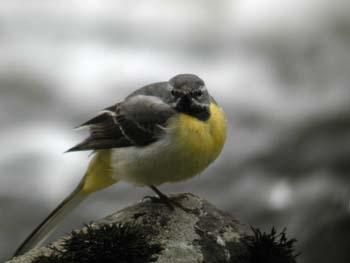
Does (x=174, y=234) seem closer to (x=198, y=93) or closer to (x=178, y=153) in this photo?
(x=178, y=153)

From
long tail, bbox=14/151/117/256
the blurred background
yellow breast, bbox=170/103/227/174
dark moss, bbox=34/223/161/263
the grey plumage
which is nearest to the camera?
dark moss, bbox=34/223/161/263

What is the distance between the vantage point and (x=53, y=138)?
923cm

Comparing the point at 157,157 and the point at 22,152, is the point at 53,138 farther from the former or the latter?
the point at 157,157

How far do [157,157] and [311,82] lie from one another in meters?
A: 5.26

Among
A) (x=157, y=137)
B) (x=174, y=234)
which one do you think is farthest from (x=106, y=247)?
(x=157, y=137)

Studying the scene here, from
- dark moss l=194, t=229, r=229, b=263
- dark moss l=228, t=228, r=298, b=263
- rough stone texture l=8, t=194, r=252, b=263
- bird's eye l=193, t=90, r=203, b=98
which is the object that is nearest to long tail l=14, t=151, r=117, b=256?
rough stone texture l=8, t=194, r=252, b=263

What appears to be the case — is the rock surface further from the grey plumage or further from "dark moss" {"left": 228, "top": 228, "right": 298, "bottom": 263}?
the grey plumage

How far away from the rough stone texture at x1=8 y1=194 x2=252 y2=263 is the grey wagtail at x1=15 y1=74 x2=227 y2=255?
194 millimetres

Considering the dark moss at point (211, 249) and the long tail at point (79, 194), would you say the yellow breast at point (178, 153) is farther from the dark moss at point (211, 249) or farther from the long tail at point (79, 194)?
the dark moss at point (211, 249)

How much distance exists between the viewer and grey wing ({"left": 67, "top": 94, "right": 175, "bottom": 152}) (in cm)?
526

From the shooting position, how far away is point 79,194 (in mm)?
5727

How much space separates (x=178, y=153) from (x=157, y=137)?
21 cm

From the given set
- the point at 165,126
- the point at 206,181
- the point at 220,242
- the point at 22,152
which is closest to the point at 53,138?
the point at 22,152

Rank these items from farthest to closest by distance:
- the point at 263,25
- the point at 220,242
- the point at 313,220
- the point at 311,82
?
1. the point at 263,25
2. the point at 311,82
3. the point at 313,220
4. the point at 220,242
